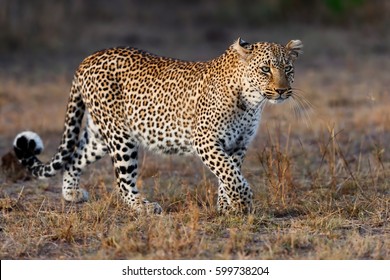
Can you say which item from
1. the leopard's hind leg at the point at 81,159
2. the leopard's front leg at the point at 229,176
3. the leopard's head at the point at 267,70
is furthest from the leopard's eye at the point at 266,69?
the leopard's hind leg at the point at 81,159

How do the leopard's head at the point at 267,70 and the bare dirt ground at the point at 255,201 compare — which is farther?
the leopard's head at the point at 267,70

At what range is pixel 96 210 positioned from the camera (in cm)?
816

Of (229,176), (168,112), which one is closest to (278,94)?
Answer: (229,176)

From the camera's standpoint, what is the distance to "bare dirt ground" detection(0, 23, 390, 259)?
7277 mm

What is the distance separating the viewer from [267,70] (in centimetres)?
806

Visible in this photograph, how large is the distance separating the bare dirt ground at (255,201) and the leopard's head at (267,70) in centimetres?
33

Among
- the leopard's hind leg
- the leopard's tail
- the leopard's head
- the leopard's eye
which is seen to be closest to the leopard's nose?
the leopard's head

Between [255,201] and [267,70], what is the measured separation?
4.26 feet

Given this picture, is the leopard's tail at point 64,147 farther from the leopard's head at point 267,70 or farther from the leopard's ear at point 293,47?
the leopard's ear at point 293,47

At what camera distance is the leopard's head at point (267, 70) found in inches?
313

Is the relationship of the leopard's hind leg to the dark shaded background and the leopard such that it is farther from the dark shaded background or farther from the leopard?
the dark shaded background

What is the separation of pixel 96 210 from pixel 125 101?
119 centimetres

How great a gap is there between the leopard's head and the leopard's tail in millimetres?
1864
